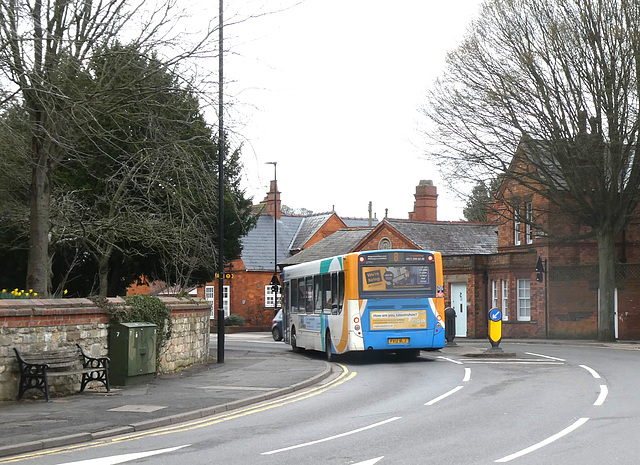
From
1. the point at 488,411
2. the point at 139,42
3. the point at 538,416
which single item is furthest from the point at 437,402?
the point at 139,42

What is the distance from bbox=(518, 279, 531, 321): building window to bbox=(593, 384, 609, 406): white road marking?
25475 millimetres

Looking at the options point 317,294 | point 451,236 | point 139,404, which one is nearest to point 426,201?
point 451,236

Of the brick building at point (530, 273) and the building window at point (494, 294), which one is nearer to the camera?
the brick building at point (530, 273)

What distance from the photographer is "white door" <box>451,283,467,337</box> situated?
44438 millimetres

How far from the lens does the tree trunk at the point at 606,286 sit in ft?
111

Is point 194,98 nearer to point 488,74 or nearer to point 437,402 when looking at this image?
point 437,402

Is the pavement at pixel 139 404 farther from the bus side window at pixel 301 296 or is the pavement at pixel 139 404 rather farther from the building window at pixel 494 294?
the building window at pixel 494 294

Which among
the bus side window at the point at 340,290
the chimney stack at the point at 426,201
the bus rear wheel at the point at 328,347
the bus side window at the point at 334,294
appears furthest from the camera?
the chimney stack at the point at 426,201

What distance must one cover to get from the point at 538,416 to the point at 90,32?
11.0 meters

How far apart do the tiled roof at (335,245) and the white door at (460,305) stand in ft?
27.4

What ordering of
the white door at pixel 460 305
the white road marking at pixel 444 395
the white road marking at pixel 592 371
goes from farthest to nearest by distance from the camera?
1. the white door at pixel 460 305
2. the white road marking at pixel 592 371
3. the white road marking at pixel 444 395

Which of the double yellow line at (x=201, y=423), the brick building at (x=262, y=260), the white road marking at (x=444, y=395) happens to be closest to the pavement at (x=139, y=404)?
the double yellow line at (x=201, y=423)

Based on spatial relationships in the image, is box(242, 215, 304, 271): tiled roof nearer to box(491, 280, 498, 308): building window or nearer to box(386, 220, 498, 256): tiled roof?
box(386, 220, 498, 256): tiled roof

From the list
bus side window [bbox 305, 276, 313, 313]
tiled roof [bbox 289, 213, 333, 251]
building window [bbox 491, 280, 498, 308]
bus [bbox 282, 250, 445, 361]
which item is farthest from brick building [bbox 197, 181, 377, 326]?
bus [bbox 282, 250, 445, 361]
